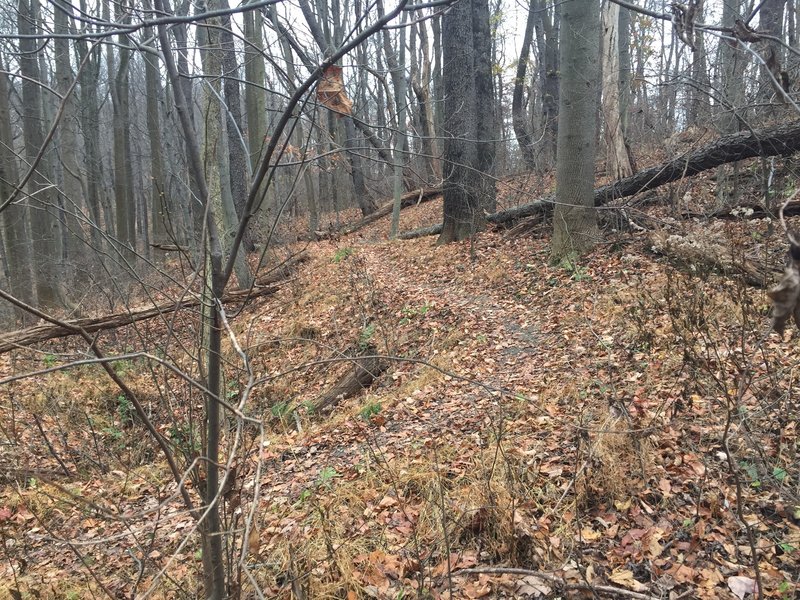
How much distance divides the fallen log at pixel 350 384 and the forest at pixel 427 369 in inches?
1.8

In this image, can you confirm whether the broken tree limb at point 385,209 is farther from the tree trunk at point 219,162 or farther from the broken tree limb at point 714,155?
the broken tree limb at point 714,155

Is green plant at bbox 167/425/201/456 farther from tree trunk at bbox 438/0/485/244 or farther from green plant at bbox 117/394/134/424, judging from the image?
tree trunk at bbox 438/0/485/244

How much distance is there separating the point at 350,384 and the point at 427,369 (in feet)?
3.22

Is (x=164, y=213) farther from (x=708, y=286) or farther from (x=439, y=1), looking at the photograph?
(x=708, y=286)

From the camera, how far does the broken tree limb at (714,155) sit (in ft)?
19.2

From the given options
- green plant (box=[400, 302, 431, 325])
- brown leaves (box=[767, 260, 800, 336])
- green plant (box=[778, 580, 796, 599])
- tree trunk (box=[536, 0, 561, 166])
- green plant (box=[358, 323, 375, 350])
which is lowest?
green plant (box=[778, 580, 796, 599])

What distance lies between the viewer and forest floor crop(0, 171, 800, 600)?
8.11 ft

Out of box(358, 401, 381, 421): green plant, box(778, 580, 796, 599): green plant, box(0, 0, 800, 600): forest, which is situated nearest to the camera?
box(0, 0, 800, 600): forest

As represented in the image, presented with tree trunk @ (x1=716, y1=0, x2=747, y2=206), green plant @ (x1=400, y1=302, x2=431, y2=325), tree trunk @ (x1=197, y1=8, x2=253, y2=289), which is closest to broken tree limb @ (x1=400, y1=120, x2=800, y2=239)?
tree trunk @ (x1=716, y1=0, x2=747, y2=206)

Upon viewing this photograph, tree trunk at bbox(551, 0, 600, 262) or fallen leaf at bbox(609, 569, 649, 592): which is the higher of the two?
tree trunk at bbox(551, 0, 600, 262)

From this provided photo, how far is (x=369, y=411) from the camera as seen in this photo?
4871mm

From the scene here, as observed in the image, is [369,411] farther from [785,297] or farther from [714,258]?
[785,297]

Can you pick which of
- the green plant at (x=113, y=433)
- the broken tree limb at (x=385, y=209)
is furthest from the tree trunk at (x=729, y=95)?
the broken tree limb at (x=385, y=209)

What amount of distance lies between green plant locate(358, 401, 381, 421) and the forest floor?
2cm
